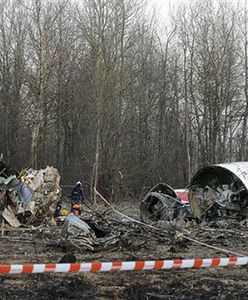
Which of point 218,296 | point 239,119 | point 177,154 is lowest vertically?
point 218,296

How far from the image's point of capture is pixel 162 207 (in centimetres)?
1622

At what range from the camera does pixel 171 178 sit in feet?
119

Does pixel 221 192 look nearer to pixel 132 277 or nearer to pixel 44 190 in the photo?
pixel 44 190

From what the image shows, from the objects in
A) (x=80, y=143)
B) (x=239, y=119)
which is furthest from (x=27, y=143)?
(x=239, y=119)

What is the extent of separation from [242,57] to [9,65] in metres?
17.6

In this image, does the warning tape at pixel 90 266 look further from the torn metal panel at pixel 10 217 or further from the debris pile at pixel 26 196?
the debris pile at pixel 26 196

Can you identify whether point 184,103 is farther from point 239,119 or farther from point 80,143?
point 80,143

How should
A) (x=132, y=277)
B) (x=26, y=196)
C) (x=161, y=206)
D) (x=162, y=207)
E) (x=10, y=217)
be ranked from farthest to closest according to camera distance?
1. (x=161, y=206)
2. (x=162, y=207)
3. (x=26, y=196)
4. (x=10, y=217)
5. (x=132, y=277)

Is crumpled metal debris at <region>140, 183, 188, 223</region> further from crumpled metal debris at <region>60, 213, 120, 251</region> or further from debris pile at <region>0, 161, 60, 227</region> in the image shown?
crumpled metal debris at <region>60, 213, 120, 251</region>

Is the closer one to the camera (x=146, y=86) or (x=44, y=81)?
(x=44, y=81)

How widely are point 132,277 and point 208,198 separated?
9.01m

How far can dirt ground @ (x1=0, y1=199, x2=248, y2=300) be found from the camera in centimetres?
684

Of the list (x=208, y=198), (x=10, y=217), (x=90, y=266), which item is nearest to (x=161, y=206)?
(x=208, y=198)

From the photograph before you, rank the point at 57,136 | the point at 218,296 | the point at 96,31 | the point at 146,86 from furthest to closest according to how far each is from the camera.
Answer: the point at 57,136
the point at 146,86
the point at 96,31
the point at 218,296
